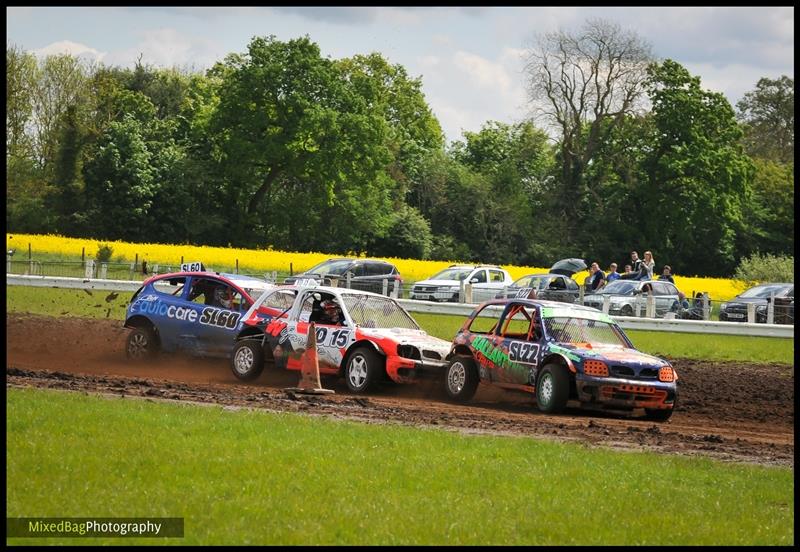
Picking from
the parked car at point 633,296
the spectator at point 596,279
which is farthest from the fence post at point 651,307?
the spectator at point 596,279

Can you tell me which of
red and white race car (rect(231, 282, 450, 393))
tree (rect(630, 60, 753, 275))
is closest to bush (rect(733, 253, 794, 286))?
tree (rect(630, 60, 753, 275))

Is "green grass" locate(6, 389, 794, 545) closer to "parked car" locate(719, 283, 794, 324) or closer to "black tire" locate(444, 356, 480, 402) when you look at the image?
"black tire" locate(444, 356, 480, 402)

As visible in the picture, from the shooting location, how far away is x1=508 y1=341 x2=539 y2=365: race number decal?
18188 millimetres

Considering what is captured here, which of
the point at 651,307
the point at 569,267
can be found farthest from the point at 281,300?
the point at 569,267

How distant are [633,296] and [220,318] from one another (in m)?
17.9

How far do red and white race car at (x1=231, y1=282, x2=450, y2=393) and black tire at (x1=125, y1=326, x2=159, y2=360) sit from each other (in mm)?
2153

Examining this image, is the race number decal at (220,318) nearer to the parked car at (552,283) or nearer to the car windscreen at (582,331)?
the car windscreen at (582,331)

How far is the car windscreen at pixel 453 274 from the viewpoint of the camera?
148ft

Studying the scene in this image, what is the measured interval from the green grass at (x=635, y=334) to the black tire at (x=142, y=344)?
337 inches

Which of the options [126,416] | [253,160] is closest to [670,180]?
[253,160]

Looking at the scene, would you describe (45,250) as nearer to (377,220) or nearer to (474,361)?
(377,220)

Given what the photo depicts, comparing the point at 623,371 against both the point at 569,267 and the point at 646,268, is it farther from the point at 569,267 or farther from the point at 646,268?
the point at 569,267

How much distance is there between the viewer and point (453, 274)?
45.4 m

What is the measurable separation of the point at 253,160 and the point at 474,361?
178ft
